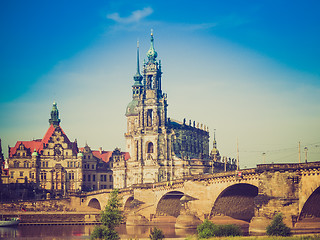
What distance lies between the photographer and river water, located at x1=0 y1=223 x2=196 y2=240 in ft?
332

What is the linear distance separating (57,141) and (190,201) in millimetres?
74920

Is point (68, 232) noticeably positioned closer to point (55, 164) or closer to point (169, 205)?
point (169, 205)

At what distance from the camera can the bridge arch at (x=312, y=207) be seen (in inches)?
3469

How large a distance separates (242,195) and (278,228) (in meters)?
23.9

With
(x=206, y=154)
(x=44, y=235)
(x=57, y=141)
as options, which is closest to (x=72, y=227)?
(x=44, y=235)

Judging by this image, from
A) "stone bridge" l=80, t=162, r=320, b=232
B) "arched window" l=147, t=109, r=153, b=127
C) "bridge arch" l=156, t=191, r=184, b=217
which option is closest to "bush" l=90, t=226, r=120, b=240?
"stone bridge" l=80, t=162, r=320, b=232

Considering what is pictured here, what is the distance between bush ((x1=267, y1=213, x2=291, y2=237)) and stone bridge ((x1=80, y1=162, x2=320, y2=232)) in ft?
6.53

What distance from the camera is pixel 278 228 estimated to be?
282 ft

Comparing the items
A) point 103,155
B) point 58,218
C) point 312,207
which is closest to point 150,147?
point 103,155

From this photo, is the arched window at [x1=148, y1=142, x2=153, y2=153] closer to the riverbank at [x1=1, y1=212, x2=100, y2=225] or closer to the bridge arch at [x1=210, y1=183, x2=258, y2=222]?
the riverbank at [x1=1, y1=212, x2=100, y2=225]

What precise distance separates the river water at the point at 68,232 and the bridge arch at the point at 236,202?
6.52 meters

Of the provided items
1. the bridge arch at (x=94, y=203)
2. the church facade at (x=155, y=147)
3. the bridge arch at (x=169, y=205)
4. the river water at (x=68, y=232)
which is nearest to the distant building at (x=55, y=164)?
the church facade at (x=155, y=147)

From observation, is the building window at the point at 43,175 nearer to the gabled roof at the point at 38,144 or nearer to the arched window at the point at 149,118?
the gabled roof at the point at 38,144

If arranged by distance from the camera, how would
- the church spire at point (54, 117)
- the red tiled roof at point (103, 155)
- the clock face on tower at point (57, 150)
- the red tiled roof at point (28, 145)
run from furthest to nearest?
the red tiled roof at point (103, 155), the church spire at point (54, 117), the red tiled roof at point (28, 145), the clock face on tower at point (57, 150)
